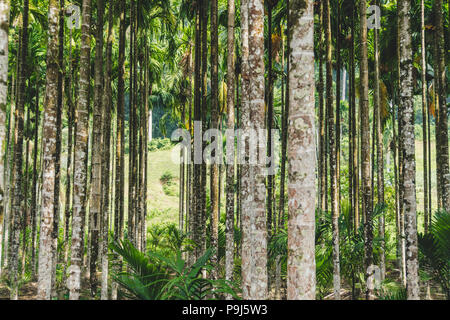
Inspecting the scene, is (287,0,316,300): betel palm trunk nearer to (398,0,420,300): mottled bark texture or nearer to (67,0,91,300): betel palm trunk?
(398,0,420,300): mottled bark texture

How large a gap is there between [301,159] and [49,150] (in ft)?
12.2

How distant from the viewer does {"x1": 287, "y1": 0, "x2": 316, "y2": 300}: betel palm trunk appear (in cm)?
317

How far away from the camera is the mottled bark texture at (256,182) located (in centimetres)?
481

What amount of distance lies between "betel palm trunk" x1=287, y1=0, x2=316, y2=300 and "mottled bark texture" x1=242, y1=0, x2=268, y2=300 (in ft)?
5.29

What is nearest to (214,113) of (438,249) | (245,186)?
(245,186)

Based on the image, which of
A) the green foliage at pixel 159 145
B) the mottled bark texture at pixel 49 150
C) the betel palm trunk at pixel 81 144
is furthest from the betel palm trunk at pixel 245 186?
the green foliage at pixel 159 145

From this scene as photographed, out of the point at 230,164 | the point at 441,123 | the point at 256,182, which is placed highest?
the point at 441,123

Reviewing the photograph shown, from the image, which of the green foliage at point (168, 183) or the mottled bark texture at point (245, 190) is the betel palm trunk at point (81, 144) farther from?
the green foliage at point (168, 183)

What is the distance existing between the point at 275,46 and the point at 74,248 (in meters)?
9.93

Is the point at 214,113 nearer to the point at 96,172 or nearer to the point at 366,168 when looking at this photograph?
the point at 96,172

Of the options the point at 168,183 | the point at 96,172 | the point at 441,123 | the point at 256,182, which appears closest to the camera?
the point at 256,182

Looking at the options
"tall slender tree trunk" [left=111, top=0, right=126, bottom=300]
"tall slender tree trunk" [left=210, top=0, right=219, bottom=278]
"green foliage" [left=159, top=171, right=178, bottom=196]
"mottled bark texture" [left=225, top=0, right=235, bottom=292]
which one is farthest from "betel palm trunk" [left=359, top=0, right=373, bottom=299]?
"green foliage" [left=159, top=171, right=178, bottom=196]

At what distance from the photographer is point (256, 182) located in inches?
207
